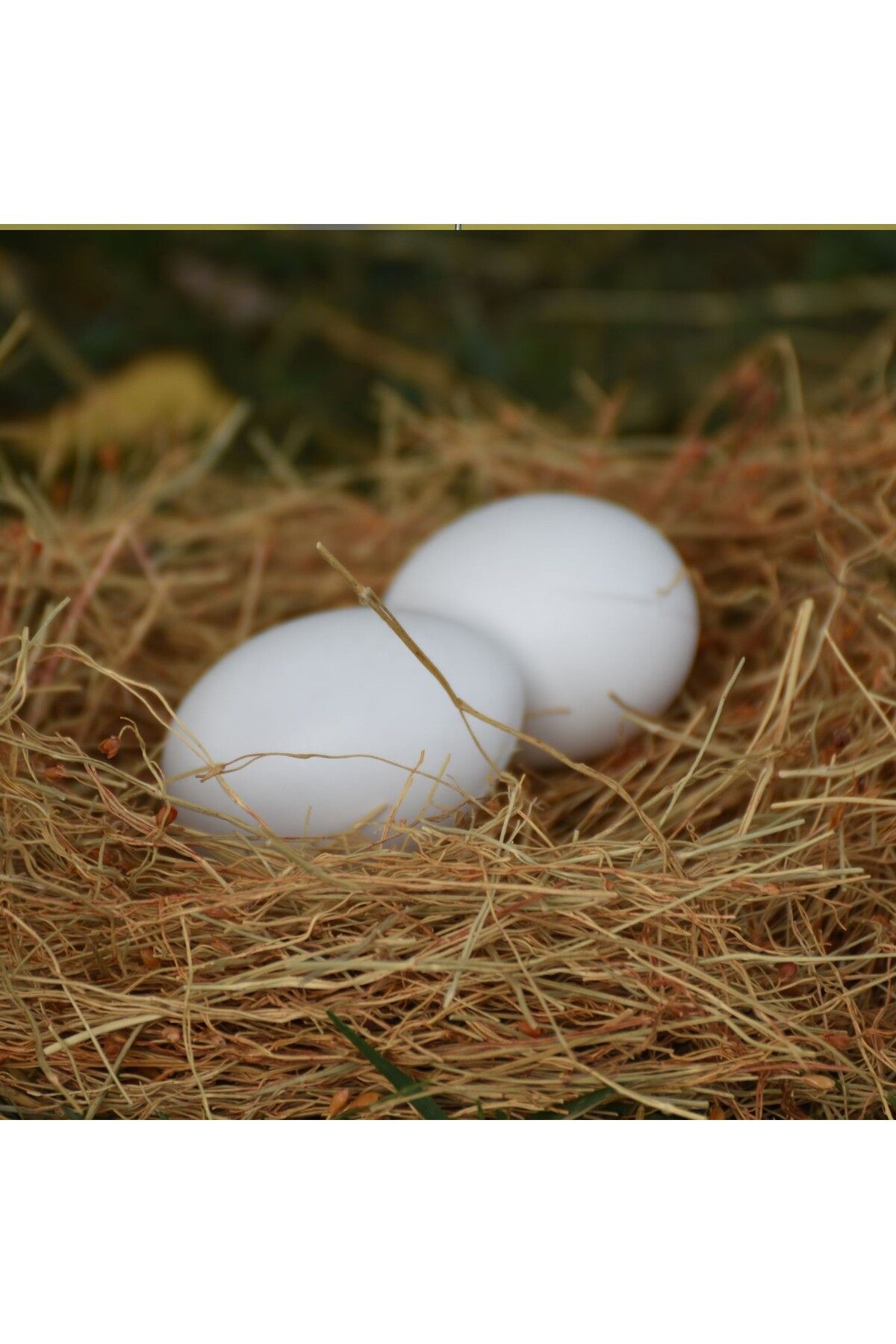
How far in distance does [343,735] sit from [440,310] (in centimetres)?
99

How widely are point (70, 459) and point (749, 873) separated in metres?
0.95

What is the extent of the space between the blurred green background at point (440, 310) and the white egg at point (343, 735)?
0.66 meters

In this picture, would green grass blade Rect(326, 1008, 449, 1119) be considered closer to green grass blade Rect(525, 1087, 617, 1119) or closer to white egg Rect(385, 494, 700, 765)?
green grass blade Rect(525, 1087, 617, 1119)

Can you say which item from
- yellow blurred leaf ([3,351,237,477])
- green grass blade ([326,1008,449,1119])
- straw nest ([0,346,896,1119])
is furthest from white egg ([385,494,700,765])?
yellow blurred leaf ([3,351,237,477])

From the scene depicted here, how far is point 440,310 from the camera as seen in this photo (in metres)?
1.71

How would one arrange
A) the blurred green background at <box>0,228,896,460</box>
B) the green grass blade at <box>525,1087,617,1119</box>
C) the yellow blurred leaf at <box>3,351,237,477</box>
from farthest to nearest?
1. the blurred green background at <box>0,228,896,460</box>
2. the yellow blurred leaf at <box>3,351,237,477</box>
3. the green grass blade at <box>525,1087,617,1119</box>

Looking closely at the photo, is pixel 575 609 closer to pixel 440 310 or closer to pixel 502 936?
pixel 502 936

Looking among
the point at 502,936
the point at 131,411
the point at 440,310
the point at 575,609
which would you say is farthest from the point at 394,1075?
the point at 440,310

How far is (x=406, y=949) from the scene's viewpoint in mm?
766

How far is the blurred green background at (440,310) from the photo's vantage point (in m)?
1.55

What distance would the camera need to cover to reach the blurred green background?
5.09ft

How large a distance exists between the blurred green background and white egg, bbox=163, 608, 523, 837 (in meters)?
0.66

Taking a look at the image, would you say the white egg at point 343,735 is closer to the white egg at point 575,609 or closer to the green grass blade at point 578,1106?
the white egg at point 575,609

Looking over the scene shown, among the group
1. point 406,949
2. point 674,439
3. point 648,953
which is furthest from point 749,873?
point 674,439
